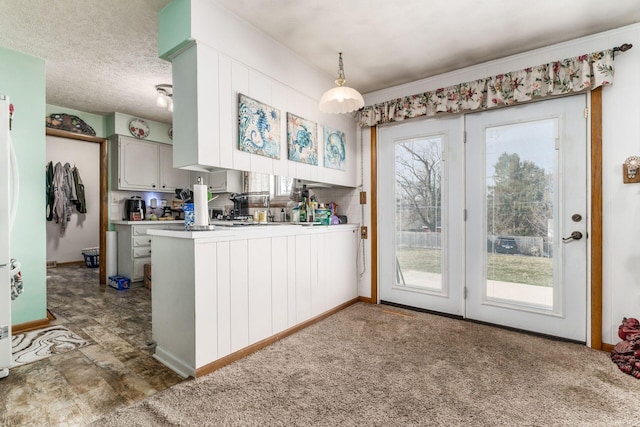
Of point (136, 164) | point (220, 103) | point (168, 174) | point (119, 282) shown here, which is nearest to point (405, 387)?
point (220, 103)

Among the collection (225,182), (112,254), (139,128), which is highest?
(139,128)

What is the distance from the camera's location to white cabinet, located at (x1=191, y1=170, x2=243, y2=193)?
2.60 m

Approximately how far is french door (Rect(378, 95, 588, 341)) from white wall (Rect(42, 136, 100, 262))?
6268mm

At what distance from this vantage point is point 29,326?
284cm

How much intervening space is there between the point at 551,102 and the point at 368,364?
260 centimetres

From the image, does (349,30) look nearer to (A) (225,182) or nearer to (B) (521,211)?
(A) (225,182)

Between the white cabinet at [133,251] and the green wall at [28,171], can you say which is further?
the white cabinet at [133,251]

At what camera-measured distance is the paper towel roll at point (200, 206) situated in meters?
2.11

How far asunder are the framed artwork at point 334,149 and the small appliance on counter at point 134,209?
10.7 feet

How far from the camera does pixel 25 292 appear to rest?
9.39 feet

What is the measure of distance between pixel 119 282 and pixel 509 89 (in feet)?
16.6

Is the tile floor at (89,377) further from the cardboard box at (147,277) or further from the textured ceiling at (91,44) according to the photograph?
the textured ceiling at (91,44)

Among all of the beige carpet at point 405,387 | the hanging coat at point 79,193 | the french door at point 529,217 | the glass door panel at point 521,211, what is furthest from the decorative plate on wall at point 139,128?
the glass door panel at point 521,211

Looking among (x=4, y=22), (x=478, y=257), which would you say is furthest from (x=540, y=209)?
(x=4, y=22)
